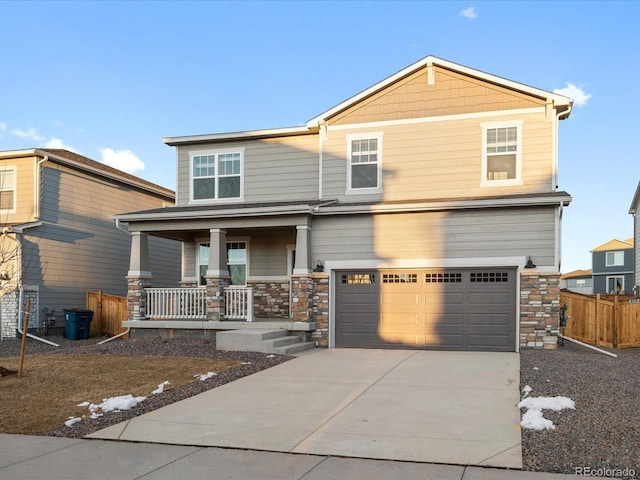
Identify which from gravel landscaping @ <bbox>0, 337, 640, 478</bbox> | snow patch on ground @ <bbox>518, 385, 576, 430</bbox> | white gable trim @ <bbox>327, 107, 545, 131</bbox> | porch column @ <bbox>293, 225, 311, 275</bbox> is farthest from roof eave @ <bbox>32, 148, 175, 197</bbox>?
snow patch on ground @ <bbox>518, 385, 576, 430</bbox>

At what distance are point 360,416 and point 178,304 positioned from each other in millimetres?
9653

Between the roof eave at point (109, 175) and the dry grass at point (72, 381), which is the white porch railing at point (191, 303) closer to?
the dry grass at point (72, 381)

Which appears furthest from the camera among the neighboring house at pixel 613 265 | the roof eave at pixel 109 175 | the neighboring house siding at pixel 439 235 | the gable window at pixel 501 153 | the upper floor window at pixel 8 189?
the neighboring house at pixel 613 265

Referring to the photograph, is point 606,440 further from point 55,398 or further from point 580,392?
point 55,398

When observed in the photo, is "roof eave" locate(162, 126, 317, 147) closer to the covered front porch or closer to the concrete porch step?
the covered front porch

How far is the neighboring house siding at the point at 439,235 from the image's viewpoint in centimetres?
1308

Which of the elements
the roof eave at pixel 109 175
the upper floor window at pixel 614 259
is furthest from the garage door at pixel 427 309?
the upper floor window at pixel 614 259

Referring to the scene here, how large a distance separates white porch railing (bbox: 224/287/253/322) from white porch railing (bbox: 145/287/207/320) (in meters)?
0.70

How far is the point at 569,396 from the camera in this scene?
755 cm

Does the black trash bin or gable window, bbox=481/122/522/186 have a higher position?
gable window, bbox=481/122/522/186

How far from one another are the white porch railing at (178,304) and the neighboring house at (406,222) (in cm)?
4

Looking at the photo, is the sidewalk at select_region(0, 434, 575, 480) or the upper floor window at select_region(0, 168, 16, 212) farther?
the upper floor window at select_region(0, 168, 16, 212)

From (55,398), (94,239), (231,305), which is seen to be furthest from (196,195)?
(55,398)

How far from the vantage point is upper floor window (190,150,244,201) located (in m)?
16.9
